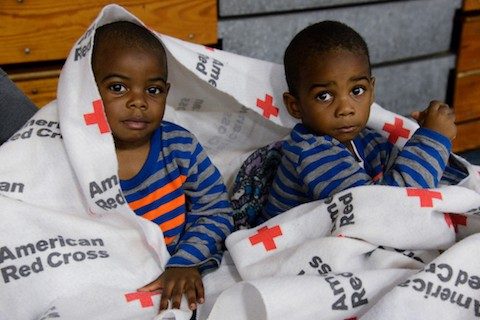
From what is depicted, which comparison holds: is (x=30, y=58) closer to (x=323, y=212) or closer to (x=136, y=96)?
(x=136, y=96)

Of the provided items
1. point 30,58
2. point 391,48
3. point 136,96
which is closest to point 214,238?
point 136,96

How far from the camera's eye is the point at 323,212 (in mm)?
857

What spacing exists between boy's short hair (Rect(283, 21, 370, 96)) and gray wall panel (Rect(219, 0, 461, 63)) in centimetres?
59

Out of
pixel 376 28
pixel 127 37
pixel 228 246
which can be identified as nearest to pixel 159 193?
pixel 228 246

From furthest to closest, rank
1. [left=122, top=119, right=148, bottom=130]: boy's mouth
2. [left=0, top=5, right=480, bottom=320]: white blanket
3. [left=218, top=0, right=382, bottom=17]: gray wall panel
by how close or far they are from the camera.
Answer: [left=218, top=0, right=382, bottom=17]: gray wall panel < [left=122, top=119, right=148, bottom=130]: boy's mouth < [left=0, top=5, right=480, bottom=320]: white blanket

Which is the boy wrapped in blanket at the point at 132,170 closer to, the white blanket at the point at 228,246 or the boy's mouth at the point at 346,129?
the white blanket at the point at 228,246

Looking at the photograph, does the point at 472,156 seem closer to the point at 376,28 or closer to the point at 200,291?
the point at 376,28

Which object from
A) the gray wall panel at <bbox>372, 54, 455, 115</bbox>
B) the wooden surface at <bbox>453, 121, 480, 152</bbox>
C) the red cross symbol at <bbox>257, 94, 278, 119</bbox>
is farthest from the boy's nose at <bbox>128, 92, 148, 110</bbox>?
the wooden surface at <bbox>453, 121, 480, 152</bbox>

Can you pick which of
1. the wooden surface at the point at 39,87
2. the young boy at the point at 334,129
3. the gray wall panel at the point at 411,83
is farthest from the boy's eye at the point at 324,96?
the gray wall panel at the point at 411,83

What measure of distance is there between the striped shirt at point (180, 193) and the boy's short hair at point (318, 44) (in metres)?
0.22

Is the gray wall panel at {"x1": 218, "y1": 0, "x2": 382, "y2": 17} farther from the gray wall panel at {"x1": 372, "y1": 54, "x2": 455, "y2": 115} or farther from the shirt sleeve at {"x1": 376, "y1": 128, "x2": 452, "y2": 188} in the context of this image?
the shirt sleeve at {"x1": 376, "y1": 128, "x2": 452, "y2": 188}

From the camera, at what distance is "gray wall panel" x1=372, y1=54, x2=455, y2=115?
1.80m

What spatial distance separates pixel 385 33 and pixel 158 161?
1.04 m

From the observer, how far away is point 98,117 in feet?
2.91
